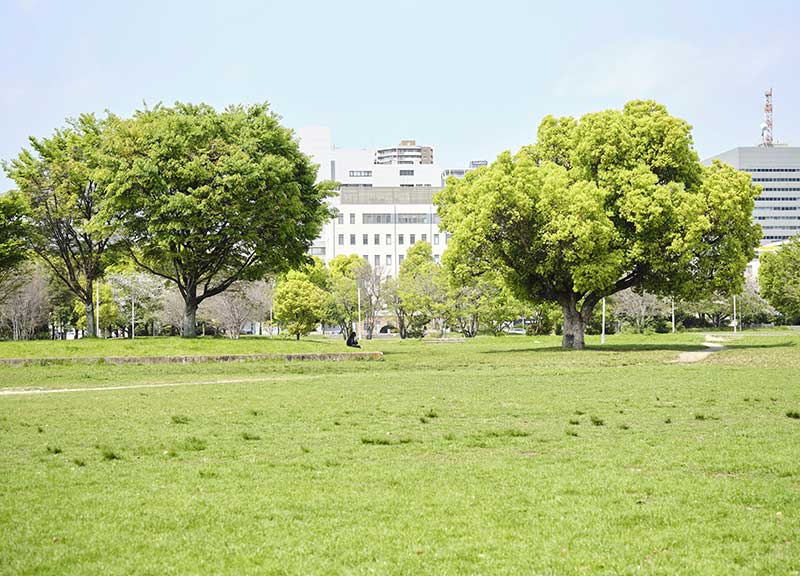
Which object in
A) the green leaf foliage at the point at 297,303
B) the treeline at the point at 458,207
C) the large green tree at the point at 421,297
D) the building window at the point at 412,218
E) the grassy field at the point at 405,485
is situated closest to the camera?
the grassy field at the point at 405,485

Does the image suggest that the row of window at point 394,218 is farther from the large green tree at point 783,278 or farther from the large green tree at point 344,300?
the large green tree at point 783,278

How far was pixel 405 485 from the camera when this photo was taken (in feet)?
25.8

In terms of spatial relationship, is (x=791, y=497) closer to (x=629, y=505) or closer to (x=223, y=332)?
(x=629, y=505)

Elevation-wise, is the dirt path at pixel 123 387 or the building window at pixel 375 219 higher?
the building window at pixel 375 219

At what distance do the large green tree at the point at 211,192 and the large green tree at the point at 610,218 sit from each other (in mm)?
8697

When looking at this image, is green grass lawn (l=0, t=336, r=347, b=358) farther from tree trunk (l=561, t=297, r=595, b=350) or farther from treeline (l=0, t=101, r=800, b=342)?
tree trunk (l=561, t=297, r=595, b=350)

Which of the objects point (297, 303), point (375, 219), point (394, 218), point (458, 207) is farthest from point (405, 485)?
point (394, 218)

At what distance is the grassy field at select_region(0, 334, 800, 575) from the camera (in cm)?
574

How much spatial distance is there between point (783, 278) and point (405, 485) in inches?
3402

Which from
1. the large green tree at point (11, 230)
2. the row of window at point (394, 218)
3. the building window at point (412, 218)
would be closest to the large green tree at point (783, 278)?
the row of window at point (394, 218)

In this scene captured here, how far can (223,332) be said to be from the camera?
84.9 m

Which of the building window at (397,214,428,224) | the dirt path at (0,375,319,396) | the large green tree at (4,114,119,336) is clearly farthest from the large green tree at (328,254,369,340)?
the dirt path at (0,375,319,396)

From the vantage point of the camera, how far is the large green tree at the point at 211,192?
39.5 meters

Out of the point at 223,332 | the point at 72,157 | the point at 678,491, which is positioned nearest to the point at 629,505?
the point at 678,491
